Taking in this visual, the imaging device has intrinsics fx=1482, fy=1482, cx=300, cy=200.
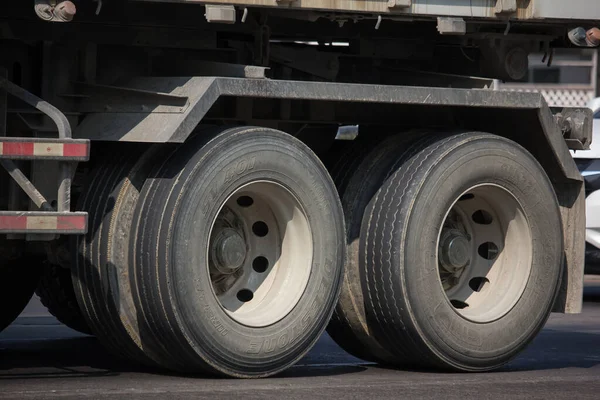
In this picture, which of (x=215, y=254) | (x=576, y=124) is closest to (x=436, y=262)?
(x=215, y=254)

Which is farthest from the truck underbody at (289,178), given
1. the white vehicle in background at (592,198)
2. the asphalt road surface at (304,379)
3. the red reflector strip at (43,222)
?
the white vehicle in background at (592,198)

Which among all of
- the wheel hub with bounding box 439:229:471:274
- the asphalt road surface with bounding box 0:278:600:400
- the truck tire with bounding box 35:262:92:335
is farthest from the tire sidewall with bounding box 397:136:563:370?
the truck tire with bounding box 35:262:92:335

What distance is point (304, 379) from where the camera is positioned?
25.8 ft

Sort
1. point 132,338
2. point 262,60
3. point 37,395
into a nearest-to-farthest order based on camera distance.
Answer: point 37,395 → point 132,338 → point 262,60

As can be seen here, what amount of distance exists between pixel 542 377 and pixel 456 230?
38.5 inches

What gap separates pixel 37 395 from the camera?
6934mm

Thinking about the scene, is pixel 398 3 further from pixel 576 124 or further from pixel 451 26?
pixel 576 124

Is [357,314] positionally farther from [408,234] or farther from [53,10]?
[53,10]

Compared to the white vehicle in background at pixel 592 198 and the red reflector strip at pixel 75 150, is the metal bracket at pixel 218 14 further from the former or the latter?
the white vehicle in background at pixel 592 198

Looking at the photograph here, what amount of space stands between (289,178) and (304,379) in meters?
1.08

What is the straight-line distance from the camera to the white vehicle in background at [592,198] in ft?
42.4

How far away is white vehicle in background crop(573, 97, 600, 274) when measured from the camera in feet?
42.4

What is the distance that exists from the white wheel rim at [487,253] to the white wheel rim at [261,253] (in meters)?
1.02

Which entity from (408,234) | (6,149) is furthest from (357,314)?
(6,149)
